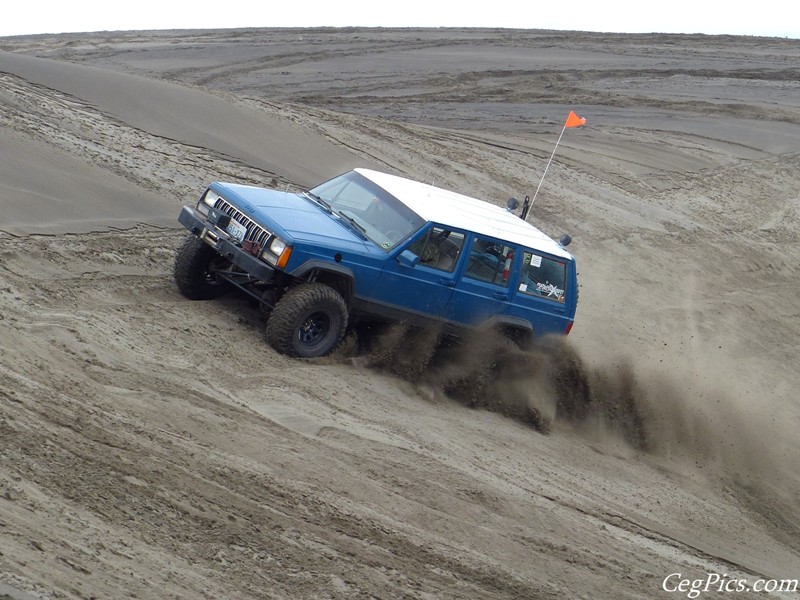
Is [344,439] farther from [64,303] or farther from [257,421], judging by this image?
[64,303]

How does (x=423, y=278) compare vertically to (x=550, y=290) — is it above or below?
below

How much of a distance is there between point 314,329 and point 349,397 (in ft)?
2.91

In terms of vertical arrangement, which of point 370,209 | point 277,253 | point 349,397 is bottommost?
point 349,397

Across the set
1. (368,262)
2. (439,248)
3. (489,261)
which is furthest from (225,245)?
(489,261)

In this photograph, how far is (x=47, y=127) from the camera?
12.1 metres

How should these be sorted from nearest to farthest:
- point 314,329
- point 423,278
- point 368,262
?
point 314,329
point 368,262
point 423,278

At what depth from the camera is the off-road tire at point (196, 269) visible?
914cm

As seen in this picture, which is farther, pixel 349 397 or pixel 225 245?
pixel 225 245

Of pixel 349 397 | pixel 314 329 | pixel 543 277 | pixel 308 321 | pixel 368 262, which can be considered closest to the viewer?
pixel 349 397

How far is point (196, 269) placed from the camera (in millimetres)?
9219

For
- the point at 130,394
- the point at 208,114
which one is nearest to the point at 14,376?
the point at 130,394

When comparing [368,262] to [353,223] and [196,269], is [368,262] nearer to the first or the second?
[353,223]

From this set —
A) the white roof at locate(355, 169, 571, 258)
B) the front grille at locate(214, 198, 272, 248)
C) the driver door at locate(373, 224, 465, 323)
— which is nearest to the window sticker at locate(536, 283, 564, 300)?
the white roof at locate(355, 169, 571, 258)

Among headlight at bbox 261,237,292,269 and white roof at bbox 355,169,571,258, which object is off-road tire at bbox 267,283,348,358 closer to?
headlight at bbox 261,237,292,269
